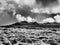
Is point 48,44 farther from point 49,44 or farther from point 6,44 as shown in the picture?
point 6,44

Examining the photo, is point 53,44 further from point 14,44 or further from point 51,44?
point 14,44

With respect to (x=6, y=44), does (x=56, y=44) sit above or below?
below

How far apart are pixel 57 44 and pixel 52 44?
0.85 metres

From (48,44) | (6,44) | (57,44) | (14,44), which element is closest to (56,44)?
(57,44)

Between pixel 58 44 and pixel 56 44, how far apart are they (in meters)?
0.35

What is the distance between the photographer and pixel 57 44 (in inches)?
714

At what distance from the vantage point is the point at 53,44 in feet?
59.2

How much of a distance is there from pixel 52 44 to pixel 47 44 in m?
0.87

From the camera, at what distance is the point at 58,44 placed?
1816cm

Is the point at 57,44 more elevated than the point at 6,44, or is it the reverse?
the point at 6,44

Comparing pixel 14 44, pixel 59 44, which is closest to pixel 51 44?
pixel 59 44

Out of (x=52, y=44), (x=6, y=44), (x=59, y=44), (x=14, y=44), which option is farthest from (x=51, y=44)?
(x=6, y=44)

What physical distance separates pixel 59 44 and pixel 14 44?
771cm

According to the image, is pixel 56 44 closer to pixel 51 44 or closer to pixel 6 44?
pixel 51 44
